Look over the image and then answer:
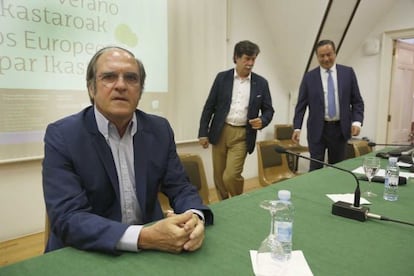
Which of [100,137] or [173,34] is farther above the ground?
[173,34]

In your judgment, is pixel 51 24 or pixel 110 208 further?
pixel 51 24

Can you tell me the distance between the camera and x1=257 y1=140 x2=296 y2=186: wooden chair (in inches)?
111

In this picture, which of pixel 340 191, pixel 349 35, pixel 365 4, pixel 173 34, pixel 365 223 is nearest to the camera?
pixel 365 223

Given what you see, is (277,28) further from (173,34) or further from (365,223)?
(365,223)

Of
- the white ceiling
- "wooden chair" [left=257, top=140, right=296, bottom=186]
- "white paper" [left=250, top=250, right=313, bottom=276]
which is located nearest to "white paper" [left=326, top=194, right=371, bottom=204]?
"white paper" [left=250, top=250, right=313, bottom=276]

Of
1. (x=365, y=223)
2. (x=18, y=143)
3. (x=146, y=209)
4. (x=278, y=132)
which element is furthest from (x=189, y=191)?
(x=278, y=132)

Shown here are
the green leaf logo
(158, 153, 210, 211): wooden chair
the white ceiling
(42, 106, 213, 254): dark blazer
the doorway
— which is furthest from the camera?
the doorway

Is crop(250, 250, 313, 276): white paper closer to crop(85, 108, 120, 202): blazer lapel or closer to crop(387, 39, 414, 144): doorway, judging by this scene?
crop(85, 108, 120, 202): blazer lapel

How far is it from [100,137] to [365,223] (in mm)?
999

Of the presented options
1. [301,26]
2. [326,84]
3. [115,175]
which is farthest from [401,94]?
[115,175]

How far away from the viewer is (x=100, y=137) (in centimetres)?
119

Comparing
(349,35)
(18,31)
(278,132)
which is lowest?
(278,132)

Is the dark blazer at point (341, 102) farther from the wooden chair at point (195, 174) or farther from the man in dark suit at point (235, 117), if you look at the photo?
the wooden chair at point (195, 174)

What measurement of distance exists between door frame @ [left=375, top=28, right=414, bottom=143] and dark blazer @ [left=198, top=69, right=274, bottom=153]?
2487 millimetres
